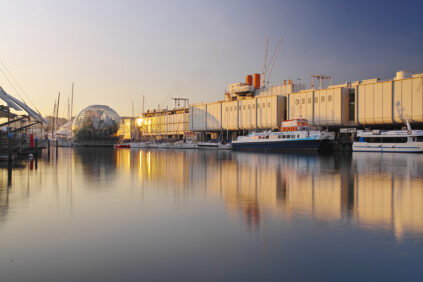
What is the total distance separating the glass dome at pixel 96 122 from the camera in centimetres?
13371

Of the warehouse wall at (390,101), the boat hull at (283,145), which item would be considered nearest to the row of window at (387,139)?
the warehouse wall at (390,101)

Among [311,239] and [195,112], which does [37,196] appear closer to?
[311,239]

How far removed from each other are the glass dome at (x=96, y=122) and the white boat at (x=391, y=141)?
303ft

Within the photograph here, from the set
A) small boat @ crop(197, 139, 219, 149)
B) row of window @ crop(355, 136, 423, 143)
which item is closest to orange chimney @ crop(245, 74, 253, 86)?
small boat @ crop(197, 139, 219, 149)

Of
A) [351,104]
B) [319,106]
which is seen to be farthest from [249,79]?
[351,104]

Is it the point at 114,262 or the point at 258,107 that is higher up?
the point at 258,107

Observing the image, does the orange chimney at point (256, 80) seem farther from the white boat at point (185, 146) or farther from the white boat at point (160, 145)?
the white boat at point (160, 145)

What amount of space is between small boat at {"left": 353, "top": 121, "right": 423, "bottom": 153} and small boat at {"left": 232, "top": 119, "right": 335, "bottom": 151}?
554 cm

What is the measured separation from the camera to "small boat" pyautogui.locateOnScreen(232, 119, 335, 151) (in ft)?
217

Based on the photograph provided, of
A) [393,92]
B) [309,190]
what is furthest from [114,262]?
[393,92]

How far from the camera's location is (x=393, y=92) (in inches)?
2803

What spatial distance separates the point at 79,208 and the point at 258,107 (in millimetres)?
84888

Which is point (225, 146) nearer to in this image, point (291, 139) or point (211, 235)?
point (291, 139)

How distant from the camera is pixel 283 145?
71125 mm
